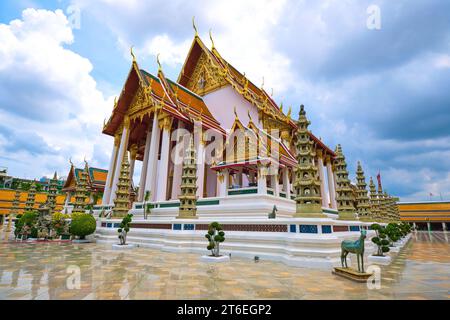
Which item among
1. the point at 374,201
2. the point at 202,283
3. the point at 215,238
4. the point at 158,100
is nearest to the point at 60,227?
the point at 158,100

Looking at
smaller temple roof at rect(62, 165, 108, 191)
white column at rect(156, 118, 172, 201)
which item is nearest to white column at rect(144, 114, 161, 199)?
white column at rect(156, 118, 172, 201)

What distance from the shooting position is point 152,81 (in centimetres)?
1892

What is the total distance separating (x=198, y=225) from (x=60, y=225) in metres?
9.67

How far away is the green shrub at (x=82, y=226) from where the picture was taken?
12.7 meters

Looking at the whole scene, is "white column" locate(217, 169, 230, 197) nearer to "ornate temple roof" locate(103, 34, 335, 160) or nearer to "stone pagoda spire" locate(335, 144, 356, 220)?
"ornate temple roof" locate(103, 34, 335, 160)

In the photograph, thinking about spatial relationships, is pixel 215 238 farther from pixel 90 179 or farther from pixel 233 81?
pixel 90 179

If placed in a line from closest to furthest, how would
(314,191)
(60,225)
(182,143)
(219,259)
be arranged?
(219,259), (314,191), (60,225), (182,143)

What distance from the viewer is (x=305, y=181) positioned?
26.0ft

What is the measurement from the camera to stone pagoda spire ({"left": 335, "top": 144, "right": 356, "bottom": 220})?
1241 cm

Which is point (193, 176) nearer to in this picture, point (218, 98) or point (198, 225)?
point (198, 225)

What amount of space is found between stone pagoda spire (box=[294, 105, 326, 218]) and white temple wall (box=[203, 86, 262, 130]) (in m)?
9.85

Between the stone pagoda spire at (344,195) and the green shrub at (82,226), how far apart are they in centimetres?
1316
